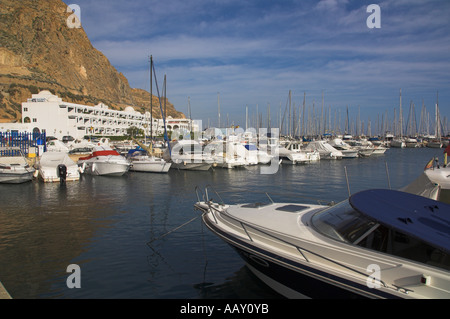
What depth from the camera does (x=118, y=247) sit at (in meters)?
10.4

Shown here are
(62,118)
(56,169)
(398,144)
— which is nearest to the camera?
(56,169)

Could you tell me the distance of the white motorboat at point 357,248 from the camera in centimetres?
478

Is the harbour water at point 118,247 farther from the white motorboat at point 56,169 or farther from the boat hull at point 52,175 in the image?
the white motorboat at point 56,169

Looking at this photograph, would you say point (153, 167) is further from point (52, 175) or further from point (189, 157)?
point (52, 175)

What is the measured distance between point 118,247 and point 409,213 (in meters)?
8.00

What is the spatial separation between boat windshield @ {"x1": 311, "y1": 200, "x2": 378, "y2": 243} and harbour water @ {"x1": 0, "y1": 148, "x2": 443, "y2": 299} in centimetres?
203

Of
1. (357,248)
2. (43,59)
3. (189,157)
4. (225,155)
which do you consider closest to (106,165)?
(189,157)

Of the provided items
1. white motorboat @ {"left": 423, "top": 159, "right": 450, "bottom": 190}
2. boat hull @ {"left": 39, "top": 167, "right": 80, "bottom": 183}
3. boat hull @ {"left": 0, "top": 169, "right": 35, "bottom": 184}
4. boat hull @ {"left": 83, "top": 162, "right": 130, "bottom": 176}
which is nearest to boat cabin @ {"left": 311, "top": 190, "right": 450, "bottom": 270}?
white motorboat @ {"left": 423, "top": 159, "right": 450, "bottom": 190}

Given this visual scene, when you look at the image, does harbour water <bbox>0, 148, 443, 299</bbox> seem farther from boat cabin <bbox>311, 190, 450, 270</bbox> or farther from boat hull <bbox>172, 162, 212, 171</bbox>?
boat hull <bbox>172, 162, 212, 171</bbox>

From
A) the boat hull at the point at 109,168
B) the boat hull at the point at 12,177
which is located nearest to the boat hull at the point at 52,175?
the boat hull at the point at 12,177

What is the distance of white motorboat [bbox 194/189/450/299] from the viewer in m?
4.78
